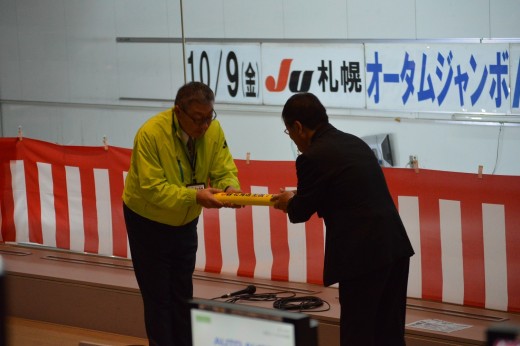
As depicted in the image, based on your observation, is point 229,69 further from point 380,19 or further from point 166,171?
point 166,171

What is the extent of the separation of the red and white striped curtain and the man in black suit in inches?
48.9

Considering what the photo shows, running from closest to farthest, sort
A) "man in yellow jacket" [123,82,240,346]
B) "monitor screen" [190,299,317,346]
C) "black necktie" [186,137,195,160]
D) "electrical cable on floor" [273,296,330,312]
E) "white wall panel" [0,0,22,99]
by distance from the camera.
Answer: "monitor screen" [190,299,317,346] < "man in yellow jacket" [123,82,240,346] < "black necktie" [186,137,195,160] < "electrical cable on floor" [273,296,330,312] < "white wall panel" [0,0,22,99]

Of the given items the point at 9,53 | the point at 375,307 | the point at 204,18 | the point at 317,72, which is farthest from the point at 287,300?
the point at 9,53

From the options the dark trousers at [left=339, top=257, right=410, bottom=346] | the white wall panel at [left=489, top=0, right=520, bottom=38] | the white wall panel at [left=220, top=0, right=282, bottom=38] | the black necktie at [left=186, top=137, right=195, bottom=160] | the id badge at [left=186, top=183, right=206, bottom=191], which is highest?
the white wall panel at [left=220, top=0, right=282, bottom=38]

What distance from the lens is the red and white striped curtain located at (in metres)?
5.35

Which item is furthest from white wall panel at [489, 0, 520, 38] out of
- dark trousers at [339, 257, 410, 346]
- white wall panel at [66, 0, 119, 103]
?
white wall panel at [66, 0, 119, 103]

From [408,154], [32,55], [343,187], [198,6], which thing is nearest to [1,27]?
[32,55]

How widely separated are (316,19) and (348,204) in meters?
2.76

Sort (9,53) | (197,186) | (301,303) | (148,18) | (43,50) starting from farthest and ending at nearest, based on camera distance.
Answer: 1. (9,53)
2. (43,50)
3. (148,18)
4. (301,303)
5. (197,186)

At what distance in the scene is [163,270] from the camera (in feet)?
16.2

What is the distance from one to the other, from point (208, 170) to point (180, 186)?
0.23 metres

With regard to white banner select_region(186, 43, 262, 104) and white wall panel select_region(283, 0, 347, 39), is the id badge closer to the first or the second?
white wall panel select_region(283, 0, 347, 39)

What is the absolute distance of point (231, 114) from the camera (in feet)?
23.4

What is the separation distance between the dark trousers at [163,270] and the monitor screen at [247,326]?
231cm
